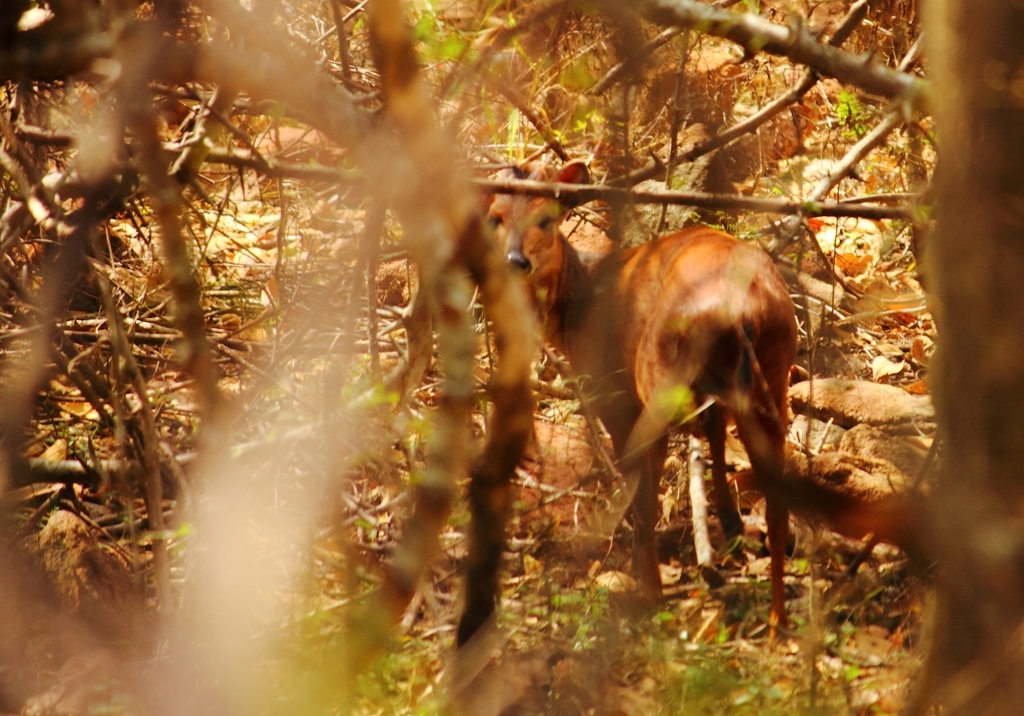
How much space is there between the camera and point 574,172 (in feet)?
16.7

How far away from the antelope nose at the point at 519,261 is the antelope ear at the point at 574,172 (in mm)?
510

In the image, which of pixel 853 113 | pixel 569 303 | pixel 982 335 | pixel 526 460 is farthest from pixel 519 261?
pixel 982 335

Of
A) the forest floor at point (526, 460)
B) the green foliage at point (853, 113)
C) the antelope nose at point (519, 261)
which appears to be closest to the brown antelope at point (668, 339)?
the antelope nose at point (519, 261)

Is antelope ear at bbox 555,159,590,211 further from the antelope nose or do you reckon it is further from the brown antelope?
the antelope nose

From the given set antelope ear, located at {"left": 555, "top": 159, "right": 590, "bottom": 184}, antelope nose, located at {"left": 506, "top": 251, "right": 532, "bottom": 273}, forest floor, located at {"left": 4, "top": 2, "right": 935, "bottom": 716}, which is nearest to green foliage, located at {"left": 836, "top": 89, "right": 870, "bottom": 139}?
forest floor, located at {"left": 4, "top": 2, "right": 935, "bottom": 716}

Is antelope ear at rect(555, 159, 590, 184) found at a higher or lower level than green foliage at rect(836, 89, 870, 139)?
higher

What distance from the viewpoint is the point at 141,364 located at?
4570 mm

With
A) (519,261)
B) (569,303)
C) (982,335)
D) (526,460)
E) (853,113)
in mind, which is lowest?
(526,460)

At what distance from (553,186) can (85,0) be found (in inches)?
55.3

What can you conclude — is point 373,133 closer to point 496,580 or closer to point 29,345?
point 496,580

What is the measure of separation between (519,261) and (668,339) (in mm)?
1327

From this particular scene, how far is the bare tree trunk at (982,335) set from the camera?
1403mm

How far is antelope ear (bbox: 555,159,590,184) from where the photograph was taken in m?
5.01

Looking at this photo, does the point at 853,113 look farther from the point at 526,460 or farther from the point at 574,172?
the point at 526,460
